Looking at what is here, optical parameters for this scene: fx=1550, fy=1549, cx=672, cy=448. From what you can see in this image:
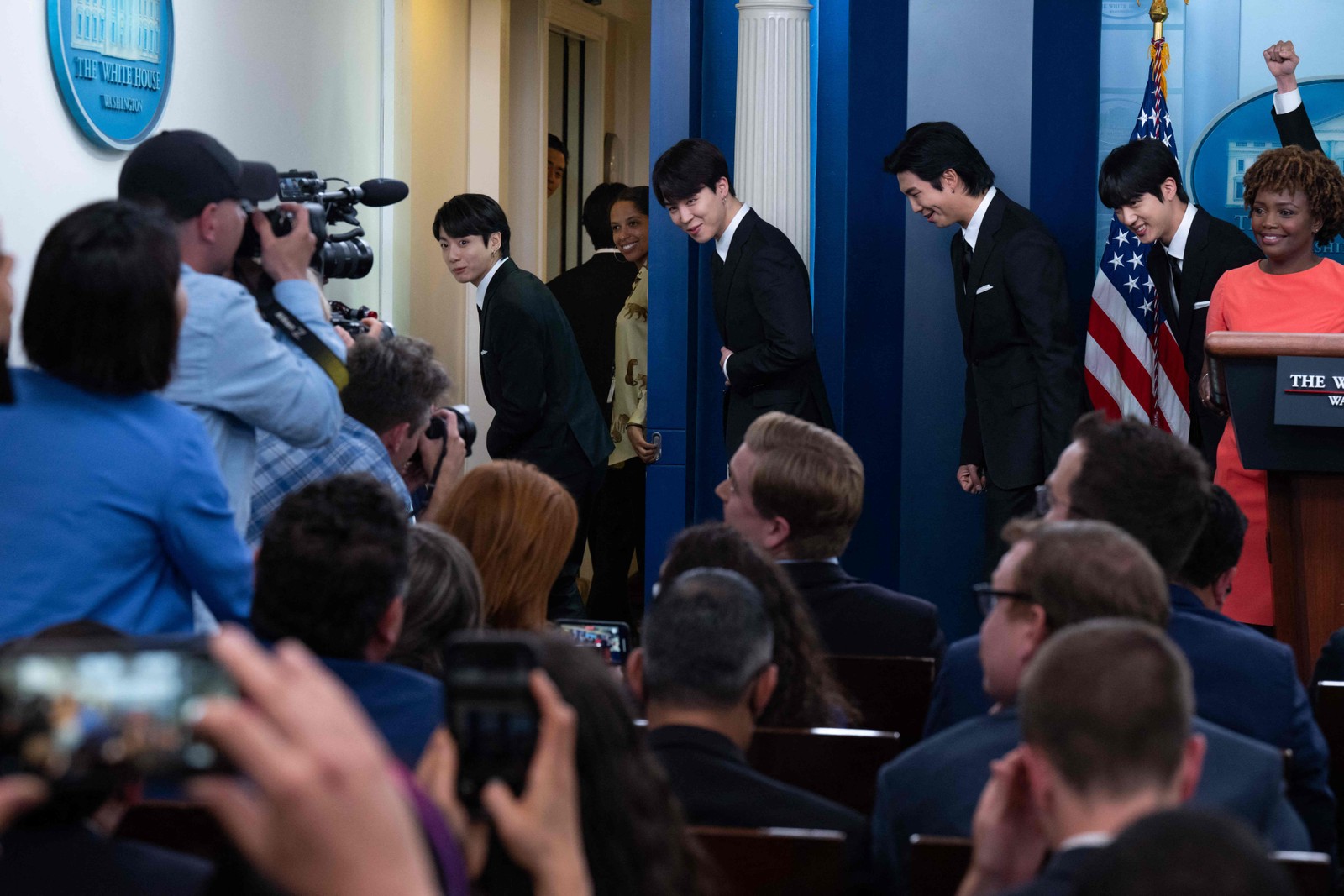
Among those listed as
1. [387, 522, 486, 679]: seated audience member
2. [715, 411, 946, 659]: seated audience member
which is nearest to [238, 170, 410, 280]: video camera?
[715, 411, 946, 659]: seated audience member

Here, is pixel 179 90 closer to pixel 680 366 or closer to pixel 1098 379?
pixel 680 366

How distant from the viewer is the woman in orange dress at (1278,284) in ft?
13.2

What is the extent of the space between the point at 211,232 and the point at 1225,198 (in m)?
3.95

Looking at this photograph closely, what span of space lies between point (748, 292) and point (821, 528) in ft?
6.92

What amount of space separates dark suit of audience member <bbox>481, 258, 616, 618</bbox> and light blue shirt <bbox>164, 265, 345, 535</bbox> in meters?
2.23

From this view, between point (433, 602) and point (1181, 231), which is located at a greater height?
point (1181, 231)

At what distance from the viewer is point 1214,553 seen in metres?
2.65

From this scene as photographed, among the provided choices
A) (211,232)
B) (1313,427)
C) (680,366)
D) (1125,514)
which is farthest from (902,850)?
(680,366)

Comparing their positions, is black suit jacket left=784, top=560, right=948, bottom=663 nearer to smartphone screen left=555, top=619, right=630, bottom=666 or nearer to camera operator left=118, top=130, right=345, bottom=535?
smartphone screen left=555, top=619, right=630, bottom=666

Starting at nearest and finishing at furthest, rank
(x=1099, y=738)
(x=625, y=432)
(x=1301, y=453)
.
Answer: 1. (x=1099, y=738)
2. (x=1301, y=453)
3. (x=625, y=432)

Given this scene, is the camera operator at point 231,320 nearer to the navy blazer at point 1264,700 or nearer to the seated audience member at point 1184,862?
the navy blazer at point 1264,700

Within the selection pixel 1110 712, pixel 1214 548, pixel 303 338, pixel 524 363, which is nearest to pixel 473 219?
pixel 524 363

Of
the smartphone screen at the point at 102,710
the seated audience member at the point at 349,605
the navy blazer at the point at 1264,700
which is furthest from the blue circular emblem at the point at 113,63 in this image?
the smartphone screen at the point at 102,710

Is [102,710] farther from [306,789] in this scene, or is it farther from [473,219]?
[473,219]
